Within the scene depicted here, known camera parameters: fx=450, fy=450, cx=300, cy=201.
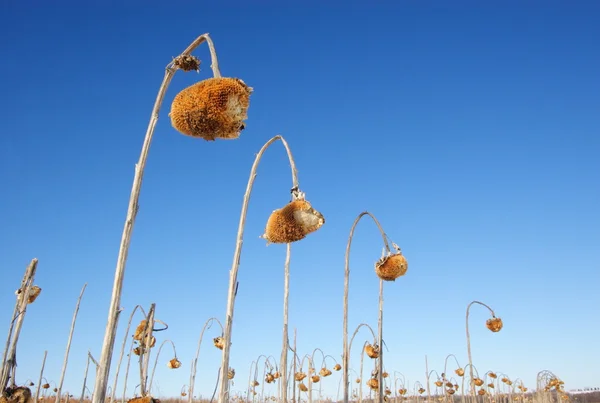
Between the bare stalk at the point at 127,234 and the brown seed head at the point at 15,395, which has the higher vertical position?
the bare stalk at the point at 127,234

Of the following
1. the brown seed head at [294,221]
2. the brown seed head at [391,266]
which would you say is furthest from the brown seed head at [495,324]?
the brown seed head at [294,221]

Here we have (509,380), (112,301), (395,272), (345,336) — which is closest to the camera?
(112,301)

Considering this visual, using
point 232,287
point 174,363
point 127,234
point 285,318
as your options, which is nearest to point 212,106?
Result: point 127,234

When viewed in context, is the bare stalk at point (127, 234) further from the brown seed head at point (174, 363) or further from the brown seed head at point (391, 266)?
the brown seed head at point (174, 363)

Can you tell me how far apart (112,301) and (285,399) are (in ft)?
Answer: 17.2

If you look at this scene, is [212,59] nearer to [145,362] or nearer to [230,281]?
Answer: [230,281]

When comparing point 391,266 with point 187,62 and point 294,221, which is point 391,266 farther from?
point 187,62

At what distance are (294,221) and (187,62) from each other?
1.53 m

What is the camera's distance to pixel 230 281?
4.39 metres

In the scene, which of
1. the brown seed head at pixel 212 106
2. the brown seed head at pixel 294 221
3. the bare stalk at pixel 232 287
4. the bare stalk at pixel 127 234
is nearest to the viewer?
the bare stalk at pixel 127 234

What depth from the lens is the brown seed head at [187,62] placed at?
11.1 feet

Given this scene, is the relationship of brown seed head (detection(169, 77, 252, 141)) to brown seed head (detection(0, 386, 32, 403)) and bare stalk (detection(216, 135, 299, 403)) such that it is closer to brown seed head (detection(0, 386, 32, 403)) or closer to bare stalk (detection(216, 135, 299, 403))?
bare stalk (detection(216, 135, 299, 403))

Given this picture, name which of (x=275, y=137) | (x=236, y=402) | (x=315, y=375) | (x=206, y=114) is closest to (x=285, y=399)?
(x=275, y=137)

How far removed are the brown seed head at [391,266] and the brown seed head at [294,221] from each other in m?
3.22
